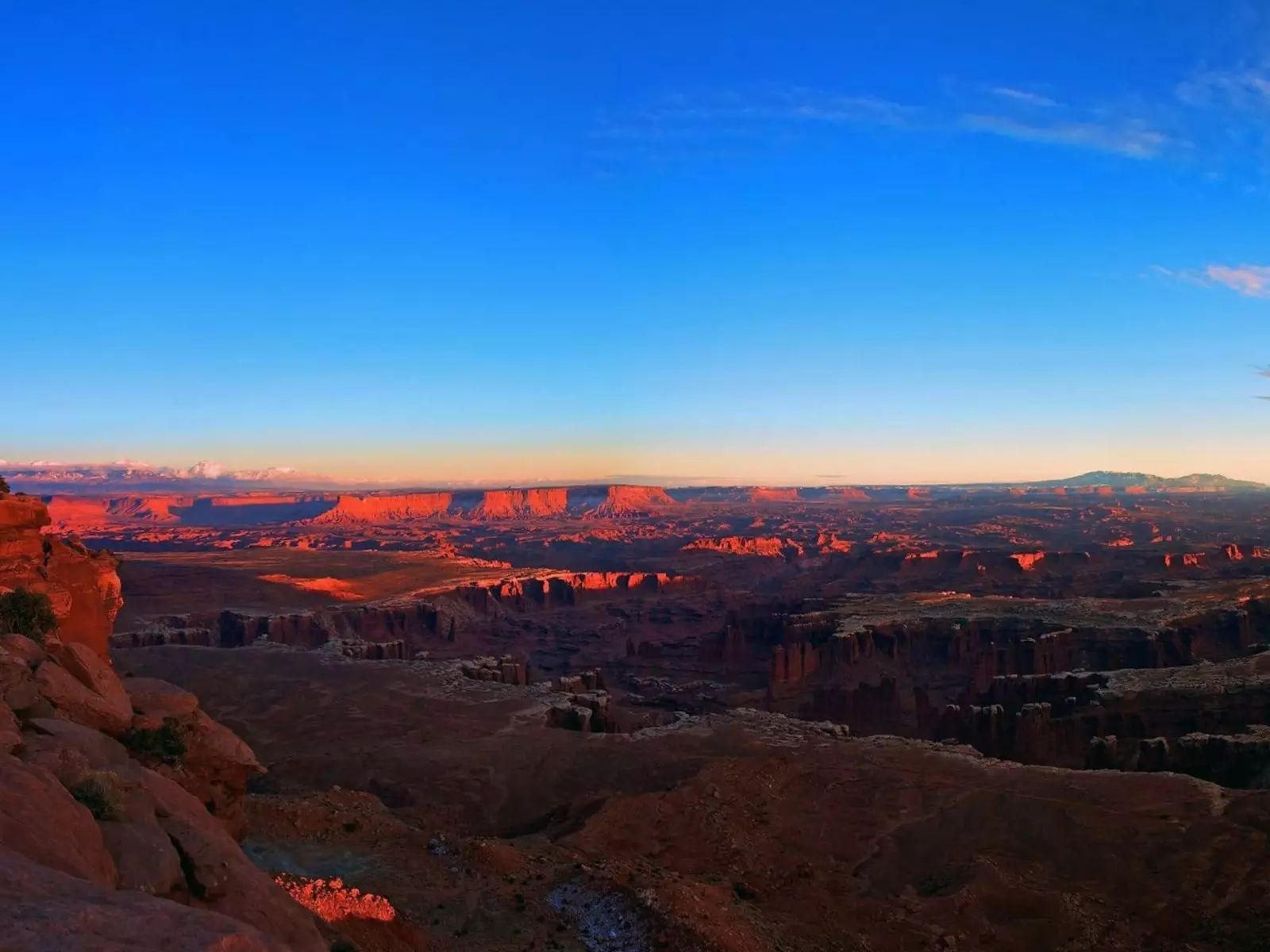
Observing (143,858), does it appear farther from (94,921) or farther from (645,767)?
(645,767)

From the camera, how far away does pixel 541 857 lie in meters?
24.2

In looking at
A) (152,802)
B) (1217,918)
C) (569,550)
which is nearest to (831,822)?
(1217,918)

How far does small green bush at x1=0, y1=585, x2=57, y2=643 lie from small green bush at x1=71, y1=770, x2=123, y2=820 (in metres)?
9.37

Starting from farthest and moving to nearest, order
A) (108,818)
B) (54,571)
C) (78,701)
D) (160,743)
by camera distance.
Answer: (54,571), (160,743), (78,701), (108,818)

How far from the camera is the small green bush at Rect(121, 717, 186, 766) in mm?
15820

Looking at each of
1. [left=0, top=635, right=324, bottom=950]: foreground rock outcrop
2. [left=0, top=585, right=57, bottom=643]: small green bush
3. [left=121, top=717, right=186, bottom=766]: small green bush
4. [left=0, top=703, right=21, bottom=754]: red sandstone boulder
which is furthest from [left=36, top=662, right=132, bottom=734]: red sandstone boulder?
[left=0, top=585, right=57, bottom=643]: small green bush

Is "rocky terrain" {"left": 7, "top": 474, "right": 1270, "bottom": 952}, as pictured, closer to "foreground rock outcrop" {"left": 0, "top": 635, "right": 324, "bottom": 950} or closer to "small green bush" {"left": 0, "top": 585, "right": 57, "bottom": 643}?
"foreground rock outcrop" {"left": 0, "top": 635, "right": 324, "bottom": 950}

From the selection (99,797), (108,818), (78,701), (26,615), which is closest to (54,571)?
(26,615)

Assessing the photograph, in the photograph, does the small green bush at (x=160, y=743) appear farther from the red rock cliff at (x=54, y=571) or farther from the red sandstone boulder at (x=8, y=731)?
the red rock cliff at (x=54, y=571)

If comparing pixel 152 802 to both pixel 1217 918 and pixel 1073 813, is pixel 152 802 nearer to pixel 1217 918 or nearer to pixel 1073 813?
pixel 1217 918

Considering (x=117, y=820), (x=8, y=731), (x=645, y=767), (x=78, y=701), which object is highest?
(x=8, y=731)

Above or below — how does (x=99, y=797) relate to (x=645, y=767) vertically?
above

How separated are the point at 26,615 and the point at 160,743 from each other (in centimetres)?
579

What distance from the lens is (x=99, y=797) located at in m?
10.6
